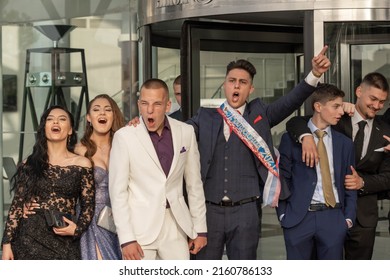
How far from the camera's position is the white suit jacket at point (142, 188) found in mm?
5695

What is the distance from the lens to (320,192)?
21.0 ft

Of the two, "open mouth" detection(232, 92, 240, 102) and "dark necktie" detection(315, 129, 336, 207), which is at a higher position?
"open mouth" detection(232, 92, 240, 102)

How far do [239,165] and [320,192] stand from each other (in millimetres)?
555

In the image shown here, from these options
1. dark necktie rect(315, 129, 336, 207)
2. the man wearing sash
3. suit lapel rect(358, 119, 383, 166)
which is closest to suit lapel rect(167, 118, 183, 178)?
the man wearing sash

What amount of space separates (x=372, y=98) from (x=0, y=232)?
17.7 feet

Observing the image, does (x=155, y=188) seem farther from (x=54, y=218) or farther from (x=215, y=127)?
(x=215, y=127)

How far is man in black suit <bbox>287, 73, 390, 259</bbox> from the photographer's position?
669 centimetres

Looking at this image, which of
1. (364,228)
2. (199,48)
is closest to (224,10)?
(199,48)

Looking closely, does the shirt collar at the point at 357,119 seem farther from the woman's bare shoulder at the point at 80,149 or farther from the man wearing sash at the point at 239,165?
the woman's bare shoulder at the point at 80,149

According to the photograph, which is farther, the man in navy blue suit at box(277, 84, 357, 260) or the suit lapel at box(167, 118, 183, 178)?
the man in navy blue suit at box(277, 84, 357, 260)

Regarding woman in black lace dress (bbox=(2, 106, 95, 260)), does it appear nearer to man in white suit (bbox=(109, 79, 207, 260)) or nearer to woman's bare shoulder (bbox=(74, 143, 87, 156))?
woman's bare shoulder (bbox=(74, 143, 87, 156))

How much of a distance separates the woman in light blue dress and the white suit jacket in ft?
1.01
